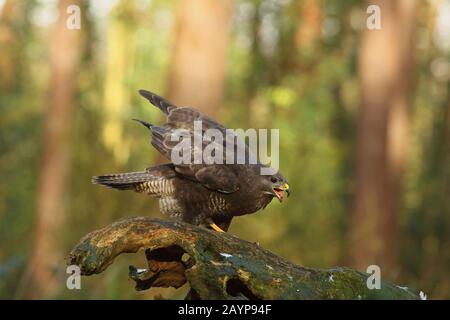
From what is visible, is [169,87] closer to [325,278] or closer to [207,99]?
[207,99]

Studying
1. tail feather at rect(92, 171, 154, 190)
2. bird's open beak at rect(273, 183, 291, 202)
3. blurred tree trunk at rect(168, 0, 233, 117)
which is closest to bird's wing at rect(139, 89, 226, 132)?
tail feather at rect(92, 171, 154, 190)

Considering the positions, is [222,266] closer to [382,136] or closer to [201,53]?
[201,53]

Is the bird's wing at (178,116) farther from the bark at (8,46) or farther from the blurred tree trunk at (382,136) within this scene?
the bark at (8,46)

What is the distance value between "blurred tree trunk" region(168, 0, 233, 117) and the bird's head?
6.07m

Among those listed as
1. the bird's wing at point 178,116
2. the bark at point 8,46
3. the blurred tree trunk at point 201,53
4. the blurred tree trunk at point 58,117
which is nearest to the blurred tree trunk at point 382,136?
the blurred tree trunk at point 58,117

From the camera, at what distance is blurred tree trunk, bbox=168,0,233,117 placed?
37.0 feet

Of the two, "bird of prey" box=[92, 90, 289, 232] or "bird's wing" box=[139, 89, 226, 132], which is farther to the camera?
"bird's wing" box=[139, 89, 226, 132]

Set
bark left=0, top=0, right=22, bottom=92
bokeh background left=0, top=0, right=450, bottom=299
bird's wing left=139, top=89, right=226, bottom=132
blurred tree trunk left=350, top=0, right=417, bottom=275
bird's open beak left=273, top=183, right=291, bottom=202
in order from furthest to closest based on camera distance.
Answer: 1. bark left=0, top=0, right=22, bottom=92
2. blurred tree trunk left=350, top=0, right=417, bottom=275
3. bokeh background left=0, top=0, right=450, bottom=299
4. bird's wing left=139, top=89, right=226, bottom=132
5. bird's open beak left=273, top=183, right=291, bottom=202

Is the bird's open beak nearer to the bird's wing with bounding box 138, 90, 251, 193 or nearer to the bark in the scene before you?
the bird's wing with bounding box 138, 90, 251, 193

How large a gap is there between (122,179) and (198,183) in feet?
1.43

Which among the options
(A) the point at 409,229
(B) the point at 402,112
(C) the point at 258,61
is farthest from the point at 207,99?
(C) the point at 258,61

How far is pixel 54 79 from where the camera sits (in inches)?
623

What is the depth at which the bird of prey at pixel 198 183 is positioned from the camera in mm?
5074
